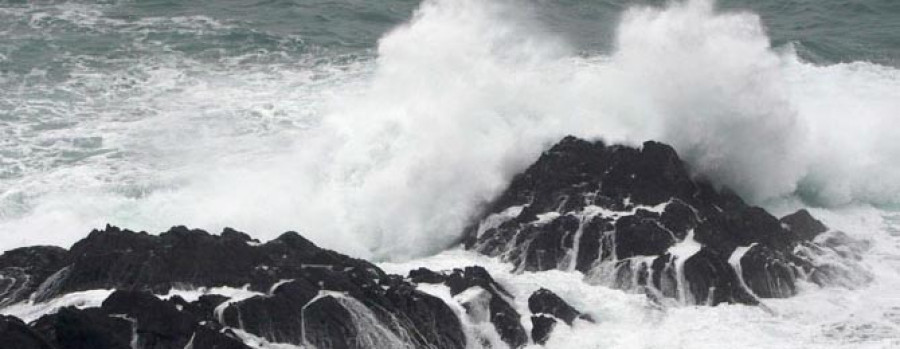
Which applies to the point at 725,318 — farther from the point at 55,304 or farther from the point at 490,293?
the point at 55,304

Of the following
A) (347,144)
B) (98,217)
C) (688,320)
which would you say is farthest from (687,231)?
(98,217)

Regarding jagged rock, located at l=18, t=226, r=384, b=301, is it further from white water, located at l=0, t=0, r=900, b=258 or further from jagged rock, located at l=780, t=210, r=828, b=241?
jagged rock, located at l=780, t=210, r=828, b=241

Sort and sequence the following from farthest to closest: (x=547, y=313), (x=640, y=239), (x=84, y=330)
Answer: (x=640, y=239), (x=547, y=313), (x=84, y=330)

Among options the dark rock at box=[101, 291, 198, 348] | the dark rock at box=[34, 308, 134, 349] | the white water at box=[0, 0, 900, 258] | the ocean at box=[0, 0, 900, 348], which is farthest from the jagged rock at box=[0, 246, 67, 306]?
the ocean at box=[0, 0, 900, 348]

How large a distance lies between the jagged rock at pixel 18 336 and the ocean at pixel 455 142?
10162 millimetres

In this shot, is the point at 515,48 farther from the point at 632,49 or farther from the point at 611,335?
the point at 611,335

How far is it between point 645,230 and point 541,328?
13.6 ft

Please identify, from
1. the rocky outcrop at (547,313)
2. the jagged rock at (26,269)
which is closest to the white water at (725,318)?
the rocky outcrop at (547,313)

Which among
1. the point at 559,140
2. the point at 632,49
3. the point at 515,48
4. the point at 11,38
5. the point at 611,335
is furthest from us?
the point at 11,38

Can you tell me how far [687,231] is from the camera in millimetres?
28094

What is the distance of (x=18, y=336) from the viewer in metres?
20.3

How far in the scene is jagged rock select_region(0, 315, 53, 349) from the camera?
20.1m

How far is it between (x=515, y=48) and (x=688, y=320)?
17.9m

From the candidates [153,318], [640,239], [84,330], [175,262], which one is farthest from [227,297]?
[640,239]
